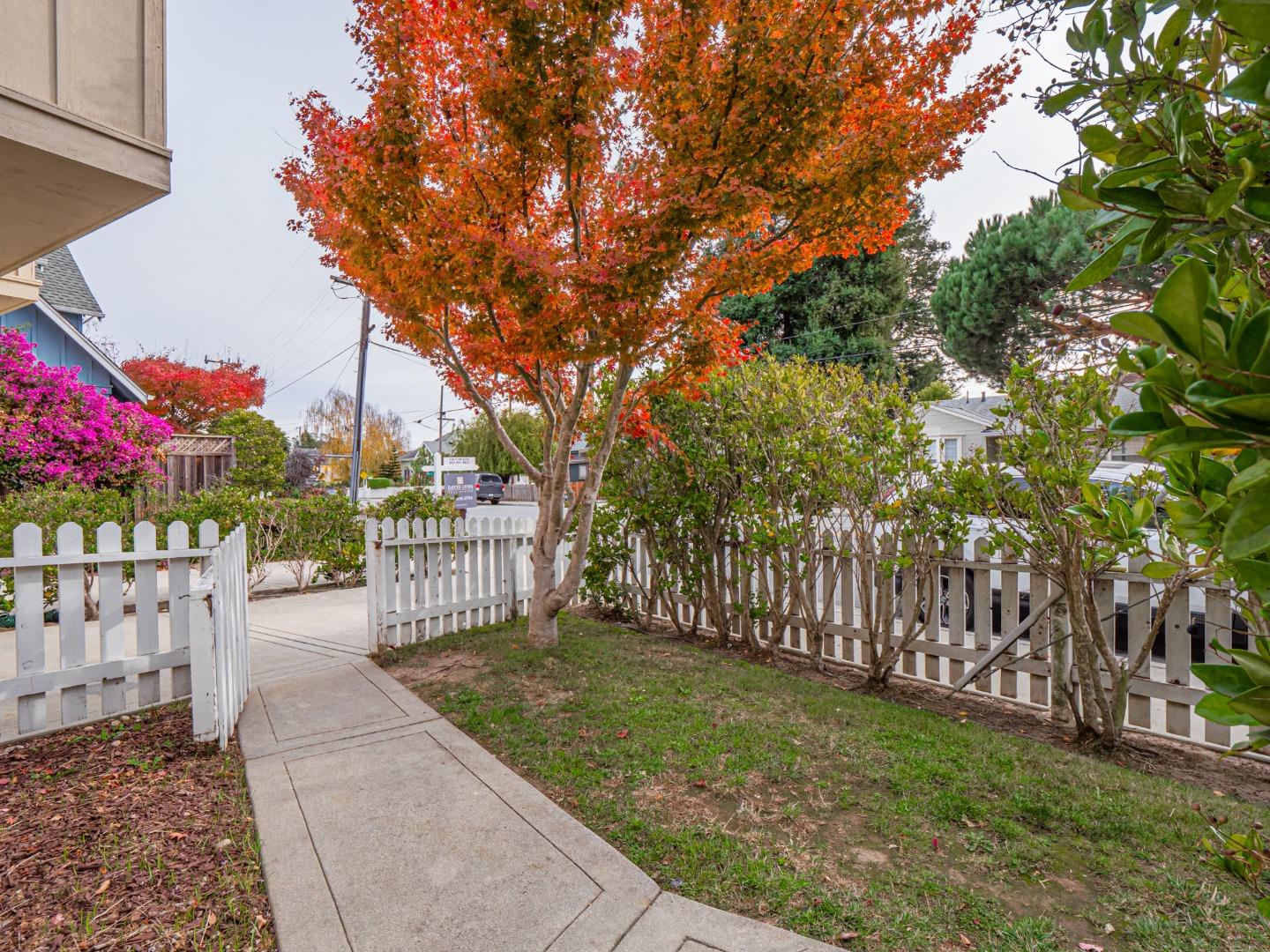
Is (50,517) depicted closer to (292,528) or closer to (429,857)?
(292,528)

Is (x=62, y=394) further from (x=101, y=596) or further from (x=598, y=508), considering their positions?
(x=598, y=508)

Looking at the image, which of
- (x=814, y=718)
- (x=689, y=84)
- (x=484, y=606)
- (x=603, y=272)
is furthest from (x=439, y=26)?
(x=814, y=718)

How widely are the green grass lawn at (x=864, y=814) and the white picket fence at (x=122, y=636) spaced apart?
1275mm

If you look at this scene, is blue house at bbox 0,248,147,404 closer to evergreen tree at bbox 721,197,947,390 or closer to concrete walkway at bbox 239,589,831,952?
concrete walkway at bbox 239,589,831,952

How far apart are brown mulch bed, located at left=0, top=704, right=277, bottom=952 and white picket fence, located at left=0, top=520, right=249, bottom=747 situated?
0.21 metres

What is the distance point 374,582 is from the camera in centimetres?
495

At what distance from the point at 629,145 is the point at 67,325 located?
39.0 feet

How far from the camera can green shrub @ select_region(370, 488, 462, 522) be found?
8.03 m

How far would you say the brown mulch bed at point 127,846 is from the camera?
197cm

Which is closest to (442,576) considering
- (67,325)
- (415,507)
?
(415,507)

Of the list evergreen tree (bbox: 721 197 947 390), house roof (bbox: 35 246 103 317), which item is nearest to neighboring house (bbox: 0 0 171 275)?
house roof (bbox: 35 246 103 317)

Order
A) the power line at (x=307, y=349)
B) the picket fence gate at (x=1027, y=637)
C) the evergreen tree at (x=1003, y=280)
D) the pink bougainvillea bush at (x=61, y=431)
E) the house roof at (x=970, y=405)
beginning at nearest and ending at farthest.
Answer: the picket fence gate at (x=1027, y=637) < the pink bougainvillea bush at (x=61, y=431) < the evergreen tree at (x=1003, y=280) < the house roof at (x=970, y=405) < the power line at (x=307, y=349)

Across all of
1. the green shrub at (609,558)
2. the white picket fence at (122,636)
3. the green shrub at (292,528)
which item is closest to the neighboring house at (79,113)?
the white picket fence at (122,636)

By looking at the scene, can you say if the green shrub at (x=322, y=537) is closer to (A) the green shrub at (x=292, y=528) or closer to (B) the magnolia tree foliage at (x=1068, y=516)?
(A) the green shrub at (x=292, y=528)
